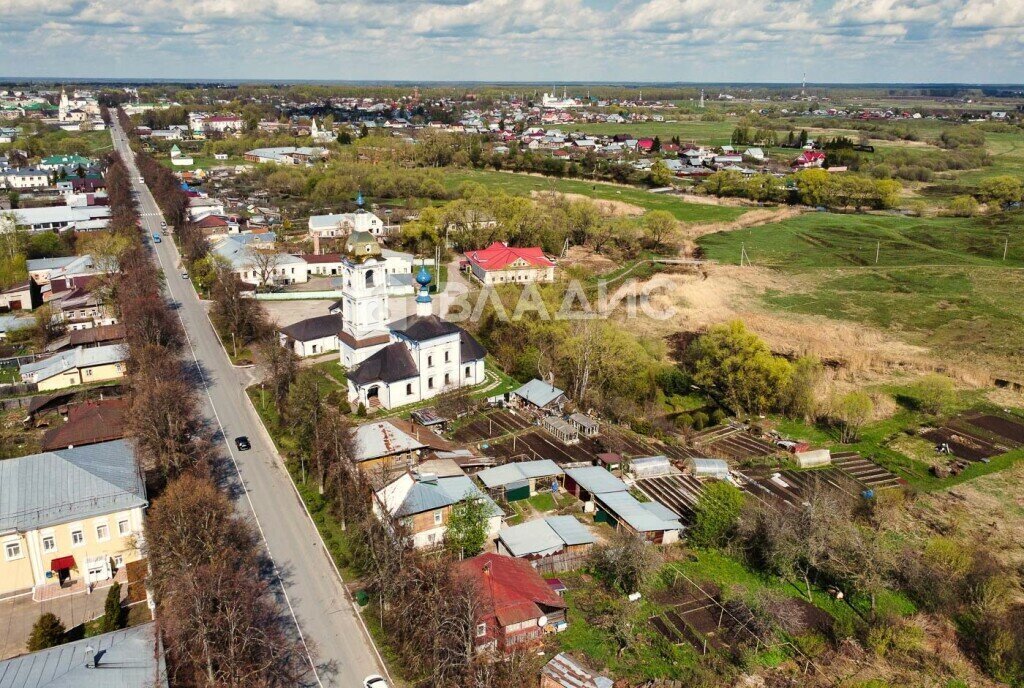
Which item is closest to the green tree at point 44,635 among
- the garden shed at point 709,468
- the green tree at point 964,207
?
the garden shed at point 709,468

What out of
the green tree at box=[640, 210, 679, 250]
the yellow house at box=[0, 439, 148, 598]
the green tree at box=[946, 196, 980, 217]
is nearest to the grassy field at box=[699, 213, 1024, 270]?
the green tree at box=[946, 196, 980, 217]

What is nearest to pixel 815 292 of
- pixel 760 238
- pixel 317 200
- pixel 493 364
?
pixel 760 238

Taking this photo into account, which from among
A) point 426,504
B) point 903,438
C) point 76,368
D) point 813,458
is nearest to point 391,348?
point 426,504

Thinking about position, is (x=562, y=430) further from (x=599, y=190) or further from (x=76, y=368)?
(x=599, y=190)

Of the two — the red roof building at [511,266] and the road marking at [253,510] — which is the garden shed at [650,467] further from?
the red roof building at [511,266]

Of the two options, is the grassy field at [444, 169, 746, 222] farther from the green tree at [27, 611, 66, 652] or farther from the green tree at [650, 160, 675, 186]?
the green tree at [27, 611, 66, 652]
